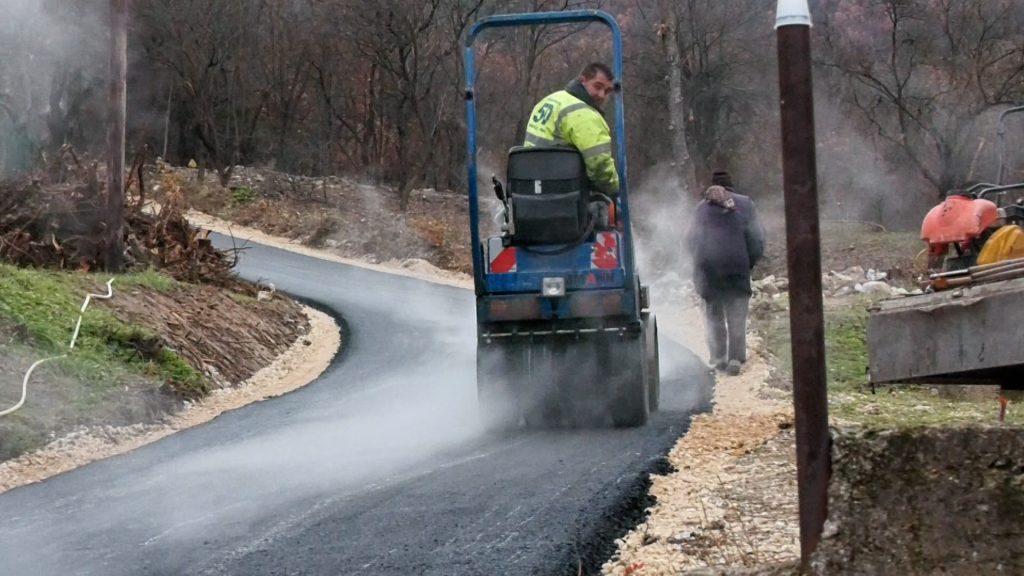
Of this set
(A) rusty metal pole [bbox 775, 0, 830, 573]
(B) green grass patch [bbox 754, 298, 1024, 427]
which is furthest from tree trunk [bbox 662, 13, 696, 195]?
(A) rusty metal pole [bbox 775, 0, 830, 573]

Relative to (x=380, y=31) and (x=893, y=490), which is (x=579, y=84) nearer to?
(x=893, y=490)

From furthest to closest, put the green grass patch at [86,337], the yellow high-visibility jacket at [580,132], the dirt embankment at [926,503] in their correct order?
1. the green grass patch at [86,337]
2. the yellow high-visibility jacket at [580,132]
3. the dirt embankment at [926,503]

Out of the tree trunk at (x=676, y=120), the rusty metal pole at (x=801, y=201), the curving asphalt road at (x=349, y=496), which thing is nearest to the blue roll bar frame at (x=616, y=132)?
the curving asphalt road at (x=349, y=496)

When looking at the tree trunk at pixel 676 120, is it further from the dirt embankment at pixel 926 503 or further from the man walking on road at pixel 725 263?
the dirt embankment at pixel 926 503

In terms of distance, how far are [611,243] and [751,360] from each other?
4.31 meters

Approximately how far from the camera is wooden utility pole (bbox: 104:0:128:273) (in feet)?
50.8

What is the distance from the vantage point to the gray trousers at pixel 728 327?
12.7m

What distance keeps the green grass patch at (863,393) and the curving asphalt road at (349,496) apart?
1.19 m

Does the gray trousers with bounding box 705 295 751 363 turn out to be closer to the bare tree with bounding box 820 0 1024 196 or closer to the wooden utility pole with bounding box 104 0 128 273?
the wooden utility pole with bounding box 104 0 128 273

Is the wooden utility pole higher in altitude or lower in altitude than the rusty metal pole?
higher

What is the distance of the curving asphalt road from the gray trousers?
0.82 meters

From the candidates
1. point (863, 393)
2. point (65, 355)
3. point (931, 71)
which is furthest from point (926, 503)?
point (931, 71)

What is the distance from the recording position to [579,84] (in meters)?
9.51

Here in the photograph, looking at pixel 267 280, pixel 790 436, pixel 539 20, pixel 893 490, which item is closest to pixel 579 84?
pixel 539 20
